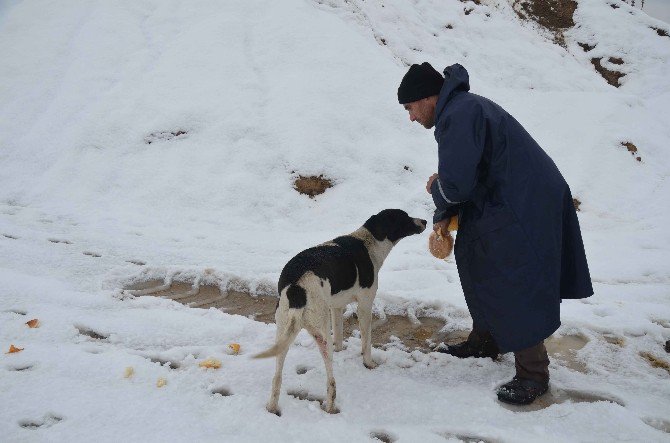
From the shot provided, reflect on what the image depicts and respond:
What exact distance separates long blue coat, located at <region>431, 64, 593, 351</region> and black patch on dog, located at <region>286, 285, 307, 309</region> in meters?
1.22

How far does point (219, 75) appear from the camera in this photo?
10.4 meters

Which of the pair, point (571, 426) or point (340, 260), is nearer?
point (571, 426)

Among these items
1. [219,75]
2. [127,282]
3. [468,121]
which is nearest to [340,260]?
[468,121]

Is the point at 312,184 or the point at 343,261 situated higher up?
the point at 343,261

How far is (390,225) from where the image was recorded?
168 inches

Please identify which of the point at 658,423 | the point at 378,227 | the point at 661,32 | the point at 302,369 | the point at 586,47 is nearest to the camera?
the point at 658,423

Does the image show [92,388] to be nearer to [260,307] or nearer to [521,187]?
[260,307]

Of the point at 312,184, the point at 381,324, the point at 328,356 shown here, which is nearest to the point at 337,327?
the point at 381,324

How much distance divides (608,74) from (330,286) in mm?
14176

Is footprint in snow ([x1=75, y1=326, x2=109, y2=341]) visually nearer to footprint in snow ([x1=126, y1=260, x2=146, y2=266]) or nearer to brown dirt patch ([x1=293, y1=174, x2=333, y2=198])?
footprint in snow ([x1=126, y1=260, x2=146, y2=266])

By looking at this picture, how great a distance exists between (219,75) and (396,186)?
518 centimetres

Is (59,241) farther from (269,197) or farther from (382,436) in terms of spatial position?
(382,436)

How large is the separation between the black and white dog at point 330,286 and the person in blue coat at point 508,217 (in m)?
0.93

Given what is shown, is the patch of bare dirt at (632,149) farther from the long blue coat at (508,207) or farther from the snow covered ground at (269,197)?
the long blue coat at (508,207)
